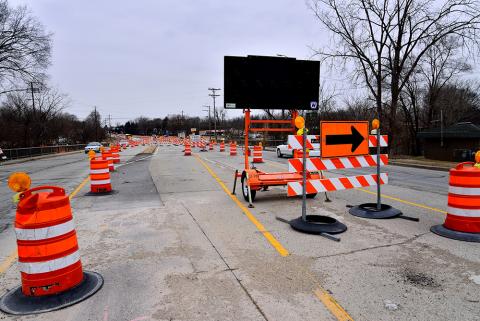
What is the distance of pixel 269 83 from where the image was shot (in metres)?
10.1

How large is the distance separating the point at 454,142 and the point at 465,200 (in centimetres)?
1935

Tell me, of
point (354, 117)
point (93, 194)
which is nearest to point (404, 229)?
point (93, 194)

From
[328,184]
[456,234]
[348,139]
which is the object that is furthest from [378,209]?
[456,234]

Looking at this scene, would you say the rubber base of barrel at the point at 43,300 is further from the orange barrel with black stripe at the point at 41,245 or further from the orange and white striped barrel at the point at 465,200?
the orange and white striped barrel at the point at 465,200

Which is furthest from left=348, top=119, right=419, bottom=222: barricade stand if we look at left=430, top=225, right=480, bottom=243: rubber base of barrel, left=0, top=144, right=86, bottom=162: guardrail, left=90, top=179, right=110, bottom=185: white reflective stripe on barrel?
left=0, top=144, right=86, bottom=162: guardrail

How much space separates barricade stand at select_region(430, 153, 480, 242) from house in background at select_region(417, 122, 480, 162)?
1688 centimetres

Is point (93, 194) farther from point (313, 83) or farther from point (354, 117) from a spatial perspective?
point (354, 117)

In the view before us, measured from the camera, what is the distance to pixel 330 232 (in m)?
6.14

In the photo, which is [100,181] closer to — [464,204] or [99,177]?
[99,177]

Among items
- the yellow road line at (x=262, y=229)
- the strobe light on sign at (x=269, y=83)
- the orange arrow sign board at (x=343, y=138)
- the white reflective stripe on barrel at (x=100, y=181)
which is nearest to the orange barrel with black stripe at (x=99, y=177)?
the white reflective stripe on barrel at (x=100, y=181)

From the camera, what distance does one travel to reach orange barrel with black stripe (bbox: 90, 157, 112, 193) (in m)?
11.1

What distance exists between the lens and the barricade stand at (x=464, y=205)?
579cm

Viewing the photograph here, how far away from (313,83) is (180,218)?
568cm

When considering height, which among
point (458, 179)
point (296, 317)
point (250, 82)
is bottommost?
point (296, 317)
